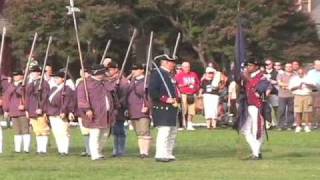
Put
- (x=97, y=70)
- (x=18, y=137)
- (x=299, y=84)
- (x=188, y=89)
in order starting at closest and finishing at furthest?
(x=97, y=70)
(x=18, y=137)
(x=299, y=84)
(x=188, y=89)

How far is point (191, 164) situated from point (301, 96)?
10.1 meters

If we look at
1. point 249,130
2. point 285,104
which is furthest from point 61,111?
point 285,104

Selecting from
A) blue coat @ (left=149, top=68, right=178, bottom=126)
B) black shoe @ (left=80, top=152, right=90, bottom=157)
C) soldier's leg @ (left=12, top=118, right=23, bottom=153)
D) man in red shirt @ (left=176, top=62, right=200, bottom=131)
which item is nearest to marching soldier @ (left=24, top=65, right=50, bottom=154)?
soldier's leg @ (left=12, top=118, right=23, bottom=153)

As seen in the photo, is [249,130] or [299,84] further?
[299,84]

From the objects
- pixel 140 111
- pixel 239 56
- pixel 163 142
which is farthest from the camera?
pixel 140 111

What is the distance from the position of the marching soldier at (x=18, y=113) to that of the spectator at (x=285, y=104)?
8.94m

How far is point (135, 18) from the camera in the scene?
43.6 metres

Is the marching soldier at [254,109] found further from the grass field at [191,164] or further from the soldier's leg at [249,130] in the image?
the grass field at [191,164]

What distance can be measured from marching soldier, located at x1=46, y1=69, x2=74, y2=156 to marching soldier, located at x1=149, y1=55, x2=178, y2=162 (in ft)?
7.15

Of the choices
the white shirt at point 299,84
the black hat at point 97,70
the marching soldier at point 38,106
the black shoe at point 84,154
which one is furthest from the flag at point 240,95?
the white shirt at point 299,84

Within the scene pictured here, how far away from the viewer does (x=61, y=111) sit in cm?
1873

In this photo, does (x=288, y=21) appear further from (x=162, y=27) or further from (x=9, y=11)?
(x=9, y=11)

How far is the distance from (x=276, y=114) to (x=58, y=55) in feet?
53.9

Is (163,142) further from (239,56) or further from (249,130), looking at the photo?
(239,56)
